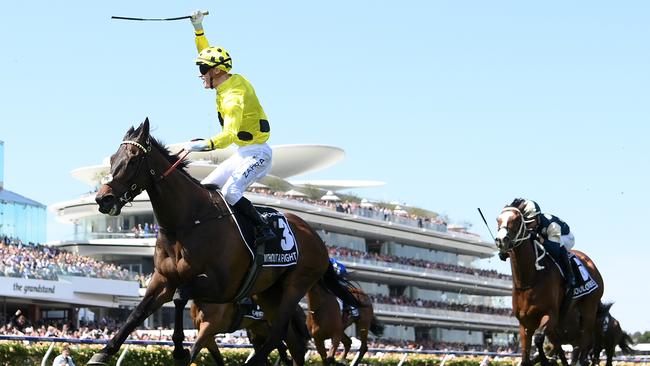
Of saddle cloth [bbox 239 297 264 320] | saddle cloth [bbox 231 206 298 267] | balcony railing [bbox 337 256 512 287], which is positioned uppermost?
balcony railing [bbox 337 256 512 287]

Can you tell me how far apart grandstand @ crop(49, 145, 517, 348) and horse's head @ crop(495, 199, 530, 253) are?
117 ft

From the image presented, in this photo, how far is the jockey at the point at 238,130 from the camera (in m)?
9.62

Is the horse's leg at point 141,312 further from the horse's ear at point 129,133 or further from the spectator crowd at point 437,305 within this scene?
the spectator crowd at point 437,305

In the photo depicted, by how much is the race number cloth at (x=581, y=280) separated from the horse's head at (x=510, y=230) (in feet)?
4.45

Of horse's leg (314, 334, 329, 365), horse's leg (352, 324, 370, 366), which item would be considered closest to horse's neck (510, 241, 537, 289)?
horse's leg (314, 334, 329, 365)

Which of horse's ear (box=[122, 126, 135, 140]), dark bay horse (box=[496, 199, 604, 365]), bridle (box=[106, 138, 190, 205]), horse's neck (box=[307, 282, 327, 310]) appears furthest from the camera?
horse's neck (box=[307, 282, 327, 310])

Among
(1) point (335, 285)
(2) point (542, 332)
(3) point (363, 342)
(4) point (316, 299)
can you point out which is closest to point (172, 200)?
(1) point (335, 285)

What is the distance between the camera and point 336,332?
57.8 ft

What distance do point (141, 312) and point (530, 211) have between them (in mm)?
7093

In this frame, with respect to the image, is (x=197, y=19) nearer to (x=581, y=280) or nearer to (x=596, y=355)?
(x=581, y=280)

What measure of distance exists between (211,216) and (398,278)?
5528 cm

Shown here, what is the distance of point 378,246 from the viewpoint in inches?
2611

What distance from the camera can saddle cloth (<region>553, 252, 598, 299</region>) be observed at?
→ 1534 centimetres

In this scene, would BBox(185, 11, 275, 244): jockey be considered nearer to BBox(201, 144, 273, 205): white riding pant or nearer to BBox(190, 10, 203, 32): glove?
BBox(201, 144, 273, 205): white riding pant
